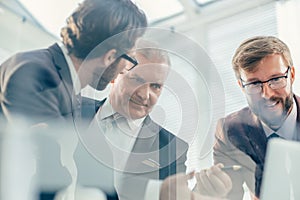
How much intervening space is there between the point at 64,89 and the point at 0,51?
0.50 feet

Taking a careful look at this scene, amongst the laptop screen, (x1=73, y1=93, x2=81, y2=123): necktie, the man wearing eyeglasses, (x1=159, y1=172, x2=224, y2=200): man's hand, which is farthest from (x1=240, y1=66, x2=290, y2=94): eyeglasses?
(x1=73, y1=93, x2=81, y2=123): necktie

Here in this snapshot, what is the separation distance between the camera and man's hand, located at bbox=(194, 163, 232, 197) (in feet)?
2.86

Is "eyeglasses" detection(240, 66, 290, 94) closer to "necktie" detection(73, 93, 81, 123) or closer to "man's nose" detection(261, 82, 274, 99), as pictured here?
"man's nose" detection(261, 82, 274, 99)

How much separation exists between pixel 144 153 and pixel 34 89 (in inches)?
9.6

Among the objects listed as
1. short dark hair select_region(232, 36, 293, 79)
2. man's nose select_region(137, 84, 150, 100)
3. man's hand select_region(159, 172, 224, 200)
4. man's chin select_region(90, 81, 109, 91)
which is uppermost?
short dark hair select_region(232, 36, 293, 79)

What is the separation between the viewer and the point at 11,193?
815 mm

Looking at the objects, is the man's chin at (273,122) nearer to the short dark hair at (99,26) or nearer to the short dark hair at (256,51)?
the short dark hair at (256,51)

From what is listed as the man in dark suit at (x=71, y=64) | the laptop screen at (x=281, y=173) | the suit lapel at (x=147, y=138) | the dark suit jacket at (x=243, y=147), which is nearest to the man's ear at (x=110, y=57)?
the man in dark suit at (x=71, y=64)

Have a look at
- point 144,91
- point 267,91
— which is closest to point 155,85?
point 144,91

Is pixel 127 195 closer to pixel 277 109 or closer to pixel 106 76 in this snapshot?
pixel 106 76

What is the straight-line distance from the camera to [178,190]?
2.87 feet

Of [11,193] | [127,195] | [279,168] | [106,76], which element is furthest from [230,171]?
[11,193]

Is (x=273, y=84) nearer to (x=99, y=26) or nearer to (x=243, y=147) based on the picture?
(x=243, y=147)

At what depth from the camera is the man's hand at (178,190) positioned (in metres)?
0.87
